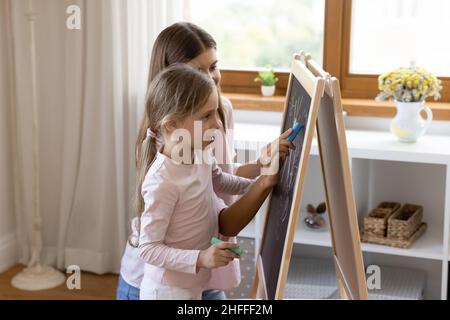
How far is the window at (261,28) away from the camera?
133 inches

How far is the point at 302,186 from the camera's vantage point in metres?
1.65

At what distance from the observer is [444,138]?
307cm

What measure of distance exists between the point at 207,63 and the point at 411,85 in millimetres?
1113

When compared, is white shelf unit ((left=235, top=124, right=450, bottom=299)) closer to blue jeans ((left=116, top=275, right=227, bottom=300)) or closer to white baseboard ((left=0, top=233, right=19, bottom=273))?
blue jeans ((left=116, top=275, right=227, bottom=300))

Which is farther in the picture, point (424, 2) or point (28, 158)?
point (28, 158)

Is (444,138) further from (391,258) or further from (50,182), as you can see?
(50,182)

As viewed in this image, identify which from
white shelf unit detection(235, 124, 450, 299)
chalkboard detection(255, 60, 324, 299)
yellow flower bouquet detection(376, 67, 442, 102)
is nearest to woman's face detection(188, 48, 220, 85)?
chalkboard detection(255, 60, 324, 299)

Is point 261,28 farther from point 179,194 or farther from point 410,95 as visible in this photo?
point 179,194

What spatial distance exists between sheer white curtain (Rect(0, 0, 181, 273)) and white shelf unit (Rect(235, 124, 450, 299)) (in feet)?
1.78

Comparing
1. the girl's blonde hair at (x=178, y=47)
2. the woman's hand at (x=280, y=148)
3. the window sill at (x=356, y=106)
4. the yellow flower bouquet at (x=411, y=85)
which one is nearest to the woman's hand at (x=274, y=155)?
the woman's hand at (x=280, y=148)

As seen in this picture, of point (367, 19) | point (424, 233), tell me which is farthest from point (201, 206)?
point (367, 19)

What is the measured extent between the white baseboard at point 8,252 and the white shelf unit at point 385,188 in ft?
3.90

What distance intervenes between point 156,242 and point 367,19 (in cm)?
191

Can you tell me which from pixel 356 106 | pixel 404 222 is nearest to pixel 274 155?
pixel 404 222
